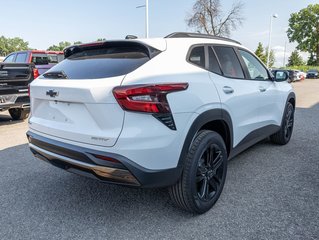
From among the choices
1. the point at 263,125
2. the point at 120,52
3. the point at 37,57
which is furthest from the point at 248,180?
the point at 37,57

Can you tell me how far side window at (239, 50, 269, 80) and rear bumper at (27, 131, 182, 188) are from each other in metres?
2.02

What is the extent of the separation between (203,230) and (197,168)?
0.54 m

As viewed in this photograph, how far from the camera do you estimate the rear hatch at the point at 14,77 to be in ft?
Result: 20.6

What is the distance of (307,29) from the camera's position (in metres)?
66.5

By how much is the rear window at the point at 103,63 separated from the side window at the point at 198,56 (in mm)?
520

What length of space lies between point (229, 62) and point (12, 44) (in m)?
149

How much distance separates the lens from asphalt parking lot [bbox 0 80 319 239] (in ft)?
8.20

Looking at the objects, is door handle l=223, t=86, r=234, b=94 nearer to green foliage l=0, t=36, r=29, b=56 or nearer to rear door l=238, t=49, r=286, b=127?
rear door l=238, t=49, r=286, b=127

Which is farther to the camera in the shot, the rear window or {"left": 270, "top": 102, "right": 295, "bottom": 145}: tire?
{"left": 270, "top": 102, "right": 295, "bottom": 145}: tire

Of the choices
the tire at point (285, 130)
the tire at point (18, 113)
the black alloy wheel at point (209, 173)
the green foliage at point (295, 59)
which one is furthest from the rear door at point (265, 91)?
the green foliage at point (295, 59)

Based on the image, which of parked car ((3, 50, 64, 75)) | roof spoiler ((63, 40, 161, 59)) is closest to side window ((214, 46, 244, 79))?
roof spoiler ((63, 40, 161, 59))

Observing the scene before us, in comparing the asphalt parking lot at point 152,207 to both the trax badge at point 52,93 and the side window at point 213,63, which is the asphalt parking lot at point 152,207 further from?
the side window at point 213,63

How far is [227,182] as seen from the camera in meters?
3.48

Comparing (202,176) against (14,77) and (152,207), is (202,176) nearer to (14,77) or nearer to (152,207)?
(152,207)
